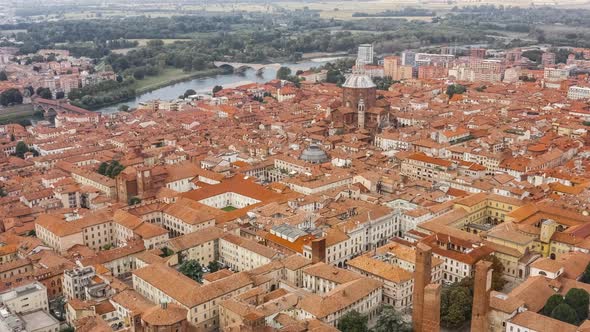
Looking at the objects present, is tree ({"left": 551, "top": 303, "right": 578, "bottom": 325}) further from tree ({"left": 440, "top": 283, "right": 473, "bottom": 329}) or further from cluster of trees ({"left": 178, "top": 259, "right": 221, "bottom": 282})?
cluster of trees ({"left": 178, "top": 259, "right": 221, "bottom": 282})

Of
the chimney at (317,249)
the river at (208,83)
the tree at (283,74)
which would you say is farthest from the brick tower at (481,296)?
the tree at (283,74)

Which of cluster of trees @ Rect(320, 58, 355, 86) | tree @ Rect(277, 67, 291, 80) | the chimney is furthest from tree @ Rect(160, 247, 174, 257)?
tree @ Rect(277, 67, 291, 80)

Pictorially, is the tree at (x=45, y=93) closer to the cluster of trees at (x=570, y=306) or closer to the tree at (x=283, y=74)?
the tree at (x=283, y=74)

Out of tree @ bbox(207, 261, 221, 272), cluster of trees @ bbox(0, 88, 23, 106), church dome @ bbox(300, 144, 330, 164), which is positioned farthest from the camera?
cluster of trees @ bbox(0, 88, 23, 106)

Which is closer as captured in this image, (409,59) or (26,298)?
(26,298)

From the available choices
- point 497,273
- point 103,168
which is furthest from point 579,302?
point 103,168

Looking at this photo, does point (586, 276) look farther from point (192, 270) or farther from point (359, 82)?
point (359, 82)
